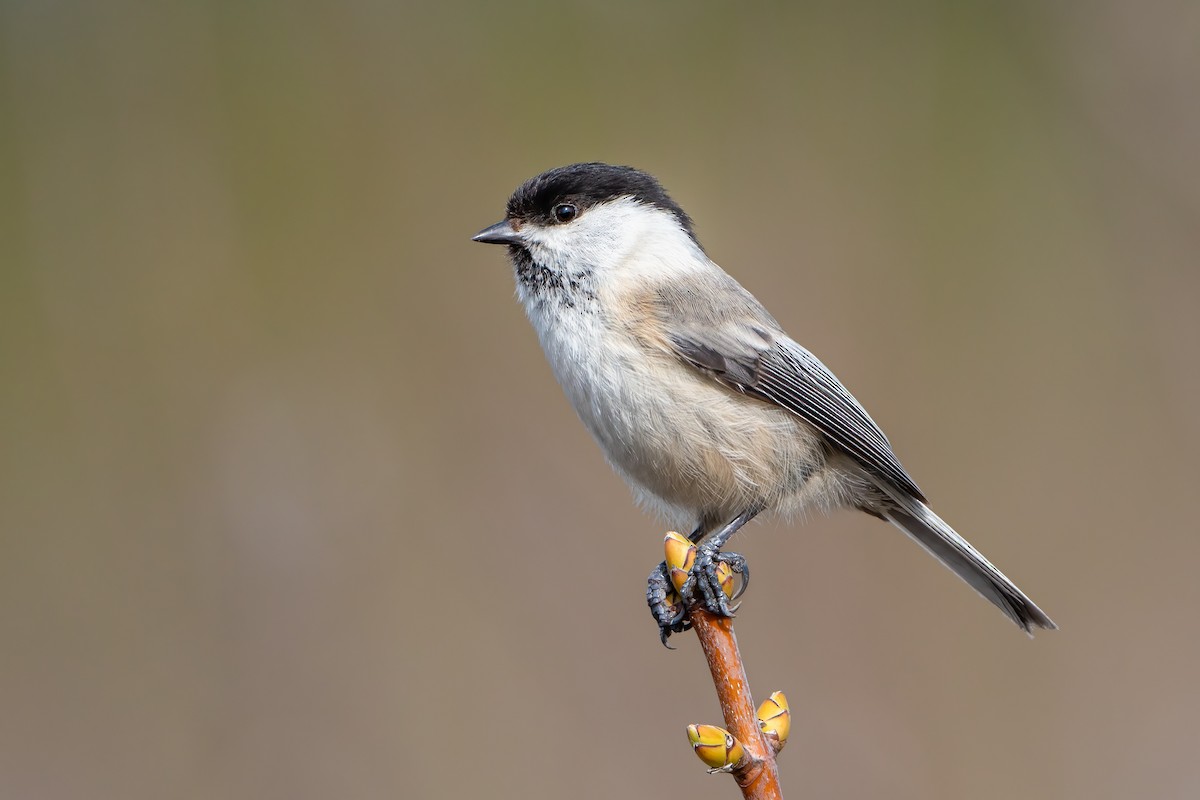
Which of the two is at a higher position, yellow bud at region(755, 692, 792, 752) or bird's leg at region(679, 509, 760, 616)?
bird's leg at region(679, 509, 760, 616)

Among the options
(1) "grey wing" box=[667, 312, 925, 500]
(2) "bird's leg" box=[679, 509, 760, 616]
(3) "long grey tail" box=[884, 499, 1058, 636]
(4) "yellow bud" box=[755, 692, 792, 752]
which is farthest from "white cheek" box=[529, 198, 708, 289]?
(4) "yellow bud" box=[755, 692, 792, 752]

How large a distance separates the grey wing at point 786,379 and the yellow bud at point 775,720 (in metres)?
0.73

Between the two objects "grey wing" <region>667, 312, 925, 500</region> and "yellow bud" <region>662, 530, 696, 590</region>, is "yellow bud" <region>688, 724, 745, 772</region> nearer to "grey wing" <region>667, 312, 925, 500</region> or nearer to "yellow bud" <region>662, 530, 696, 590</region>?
"yellow bud" <region>662, 530, 696, 590</region>

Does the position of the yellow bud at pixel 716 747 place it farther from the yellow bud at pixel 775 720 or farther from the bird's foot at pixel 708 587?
the bird's foot at pixel 708 587

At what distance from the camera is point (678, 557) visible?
1.40 meters

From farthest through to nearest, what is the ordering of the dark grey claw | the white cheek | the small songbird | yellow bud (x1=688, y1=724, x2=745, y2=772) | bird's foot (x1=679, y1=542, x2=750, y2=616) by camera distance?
1. the white cheek
2. the small songbird
3. the dark grey claw
4. bird's foot (x1=679, y1=542, x2=750, y2=616)
5. yellow bud (x1=688, y1=724, x2=745, y2=772)

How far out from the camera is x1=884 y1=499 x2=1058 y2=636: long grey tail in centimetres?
194

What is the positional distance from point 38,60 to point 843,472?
291 centimetres

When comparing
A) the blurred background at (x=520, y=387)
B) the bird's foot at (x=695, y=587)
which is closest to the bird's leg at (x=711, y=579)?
the bird's foot at (x=695, y=587)

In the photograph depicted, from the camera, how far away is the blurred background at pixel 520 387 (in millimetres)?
2633

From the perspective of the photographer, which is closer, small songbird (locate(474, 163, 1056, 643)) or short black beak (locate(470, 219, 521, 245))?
small songbird (locate(474, 163, 1056, 643))

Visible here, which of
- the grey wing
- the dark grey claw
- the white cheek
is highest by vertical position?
the white cheek

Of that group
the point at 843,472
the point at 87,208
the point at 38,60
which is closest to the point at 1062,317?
the point at 843,472

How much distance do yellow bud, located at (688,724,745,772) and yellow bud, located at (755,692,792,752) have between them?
0.33 feet
